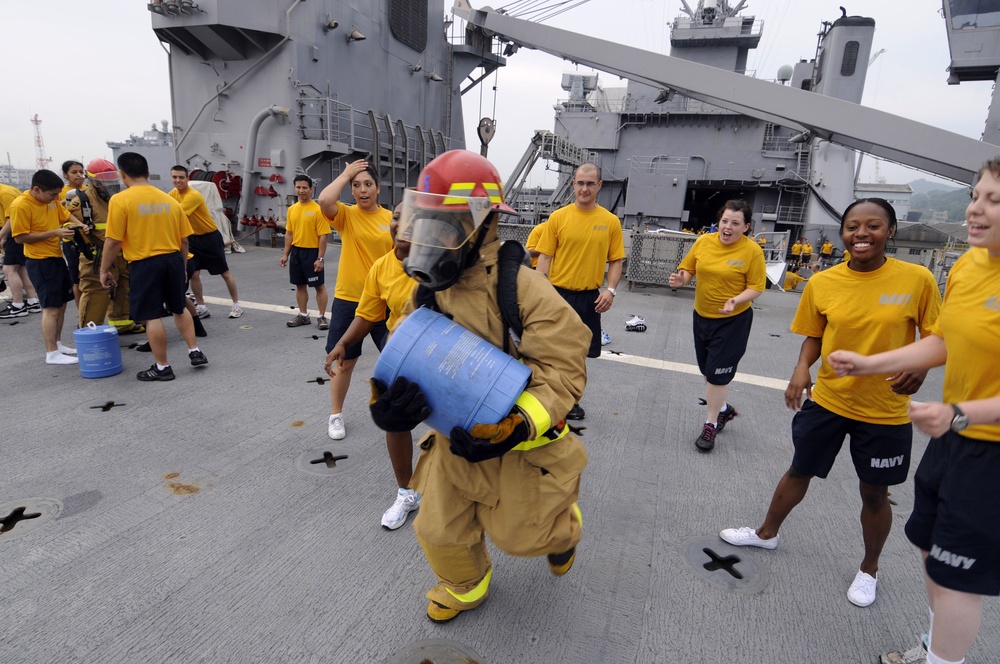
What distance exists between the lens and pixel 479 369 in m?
1.43

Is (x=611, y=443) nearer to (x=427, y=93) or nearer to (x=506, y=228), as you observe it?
(x=506, y=228)

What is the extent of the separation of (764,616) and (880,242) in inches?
65.0

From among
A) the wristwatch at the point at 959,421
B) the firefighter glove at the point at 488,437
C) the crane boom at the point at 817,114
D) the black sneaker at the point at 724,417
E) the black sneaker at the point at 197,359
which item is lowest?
the black sneaker at the point at 197,359

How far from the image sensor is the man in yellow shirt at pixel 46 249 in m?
4.74

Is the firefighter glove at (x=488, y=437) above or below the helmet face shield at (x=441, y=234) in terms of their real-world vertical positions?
below

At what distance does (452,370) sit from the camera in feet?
4.75

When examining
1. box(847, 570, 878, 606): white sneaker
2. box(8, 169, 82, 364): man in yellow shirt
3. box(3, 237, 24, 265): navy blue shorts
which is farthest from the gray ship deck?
box(3, 237, 24, 265): navy blue shorts

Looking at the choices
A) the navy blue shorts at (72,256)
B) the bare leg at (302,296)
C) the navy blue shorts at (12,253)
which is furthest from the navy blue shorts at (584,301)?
the navy blue shorts at (12,253)

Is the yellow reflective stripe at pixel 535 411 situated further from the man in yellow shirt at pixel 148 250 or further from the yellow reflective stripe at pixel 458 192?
the man in yellow shirt at pixel 148 250

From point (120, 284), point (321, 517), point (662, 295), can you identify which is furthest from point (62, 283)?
point (662, 295)

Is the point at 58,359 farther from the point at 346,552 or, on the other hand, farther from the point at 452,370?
the point at 452,370

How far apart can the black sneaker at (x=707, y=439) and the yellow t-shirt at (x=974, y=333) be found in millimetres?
2096

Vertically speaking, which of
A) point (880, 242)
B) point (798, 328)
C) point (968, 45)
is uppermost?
point (968, 45)

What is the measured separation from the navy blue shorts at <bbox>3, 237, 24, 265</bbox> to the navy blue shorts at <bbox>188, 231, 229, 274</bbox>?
7.95 feet
